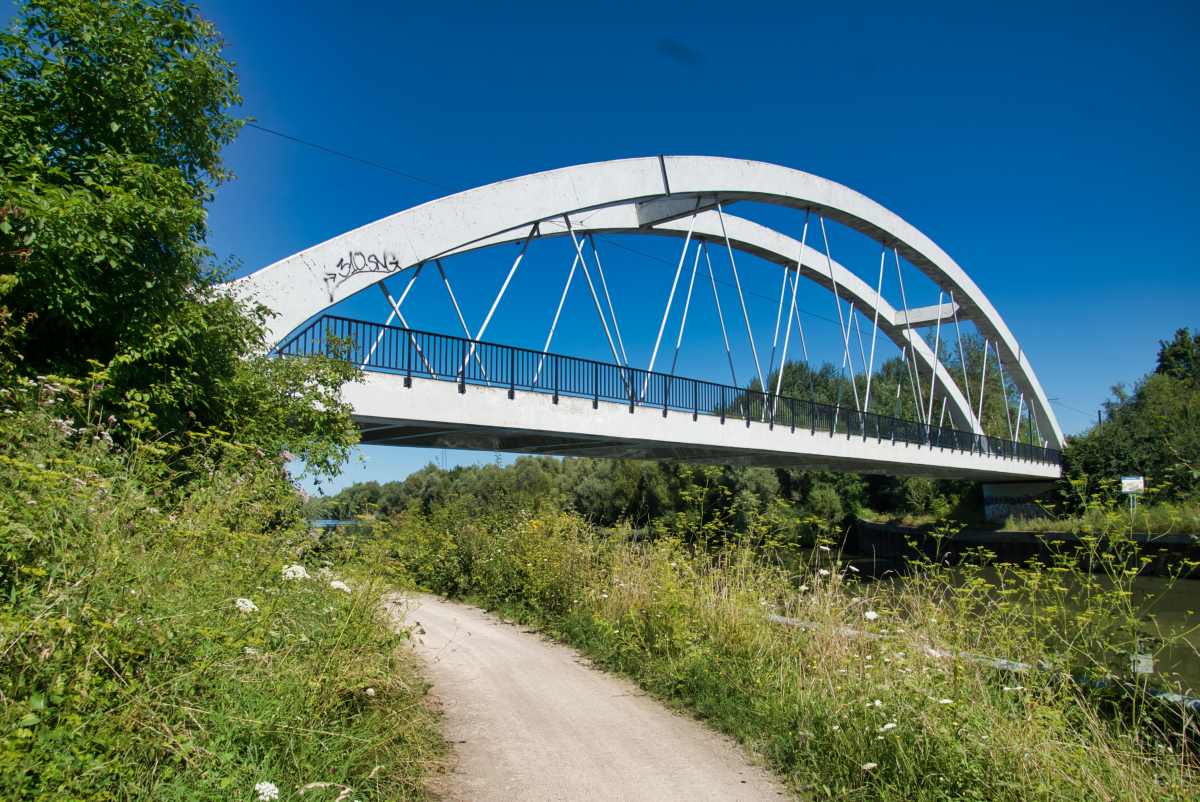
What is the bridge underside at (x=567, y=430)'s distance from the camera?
11.0 metres

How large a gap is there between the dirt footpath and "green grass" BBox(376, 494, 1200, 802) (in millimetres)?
266

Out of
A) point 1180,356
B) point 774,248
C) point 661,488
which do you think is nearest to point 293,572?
point 774,248

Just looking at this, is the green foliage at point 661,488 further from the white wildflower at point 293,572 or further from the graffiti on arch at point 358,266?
the white wildflower at point 293,572

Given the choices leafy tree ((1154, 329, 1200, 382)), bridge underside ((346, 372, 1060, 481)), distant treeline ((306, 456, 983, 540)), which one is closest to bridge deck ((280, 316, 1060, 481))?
bridge underside ((346, 372, 1060, 481))

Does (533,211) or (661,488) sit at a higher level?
(533,211)

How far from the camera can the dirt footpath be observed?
12.0 feet

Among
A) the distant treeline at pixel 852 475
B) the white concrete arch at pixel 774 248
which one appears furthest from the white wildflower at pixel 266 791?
the distant treeline at pixel 852 475

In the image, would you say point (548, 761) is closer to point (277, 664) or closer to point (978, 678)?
point (277, 664)

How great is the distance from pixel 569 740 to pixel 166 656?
264cm

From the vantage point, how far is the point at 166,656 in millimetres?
2723

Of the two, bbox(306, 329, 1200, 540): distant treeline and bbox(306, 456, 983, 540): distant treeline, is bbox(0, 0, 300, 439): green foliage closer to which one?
bbox(306, 329, 1200, 540): distant treeline

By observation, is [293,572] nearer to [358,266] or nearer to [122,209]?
[122,209]

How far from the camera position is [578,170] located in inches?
549

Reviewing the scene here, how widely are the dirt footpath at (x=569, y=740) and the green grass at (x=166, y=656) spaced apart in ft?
1.32
